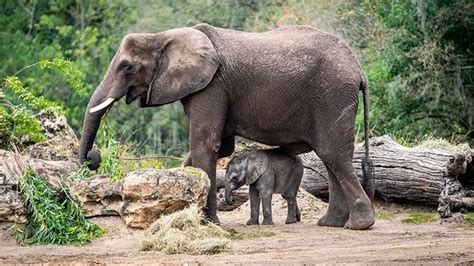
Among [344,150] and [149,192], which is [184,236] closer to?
[149,192]

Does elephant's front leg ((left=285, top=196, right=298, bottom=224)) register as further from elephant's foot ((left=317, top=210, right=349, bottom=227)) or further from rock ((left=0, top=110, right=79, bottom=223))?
rock ((left=0, top=110, right=79, bottom=223))

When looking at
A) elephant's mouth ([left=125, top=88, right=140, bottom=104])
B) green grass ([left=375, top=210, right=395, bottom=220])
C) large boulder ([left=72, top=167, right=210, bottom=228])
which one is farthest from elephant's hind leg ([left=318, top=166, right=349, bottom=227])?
elephant's mouth ([left=125, top=88, right=140, bottom=104])

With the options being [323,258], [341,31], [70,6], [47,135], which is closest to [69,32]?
[70,6]

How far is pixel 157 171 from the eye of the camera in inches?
620

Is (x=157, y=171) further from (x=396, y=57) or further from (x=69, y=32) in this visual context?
(x=69, y=32)

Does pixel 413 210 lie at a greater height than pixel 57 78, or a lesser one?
greater

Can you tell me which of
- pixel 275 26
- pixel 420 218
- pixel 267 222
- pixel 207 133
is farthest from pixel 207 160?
pixel 275 26

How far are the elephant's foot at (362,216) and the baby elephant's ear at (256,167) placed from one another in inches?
50.5

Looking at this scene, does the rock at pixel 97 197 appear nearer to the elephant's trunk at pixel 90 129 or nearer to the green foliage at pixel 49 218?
the green foliage at pixel 49 218

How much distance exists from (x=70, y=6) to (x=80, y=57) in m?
3.13

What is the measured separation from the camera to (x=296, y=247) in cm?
1527

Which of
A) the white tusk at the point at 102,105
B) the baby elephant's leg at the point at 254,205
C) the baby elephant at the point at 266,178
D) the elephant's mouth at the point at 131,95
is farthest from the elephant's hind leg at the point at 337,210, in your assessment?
the white tusk at the point at 102,105

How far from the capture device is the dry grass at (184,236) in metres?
14.8

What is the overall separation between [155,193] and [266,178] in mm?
2146
